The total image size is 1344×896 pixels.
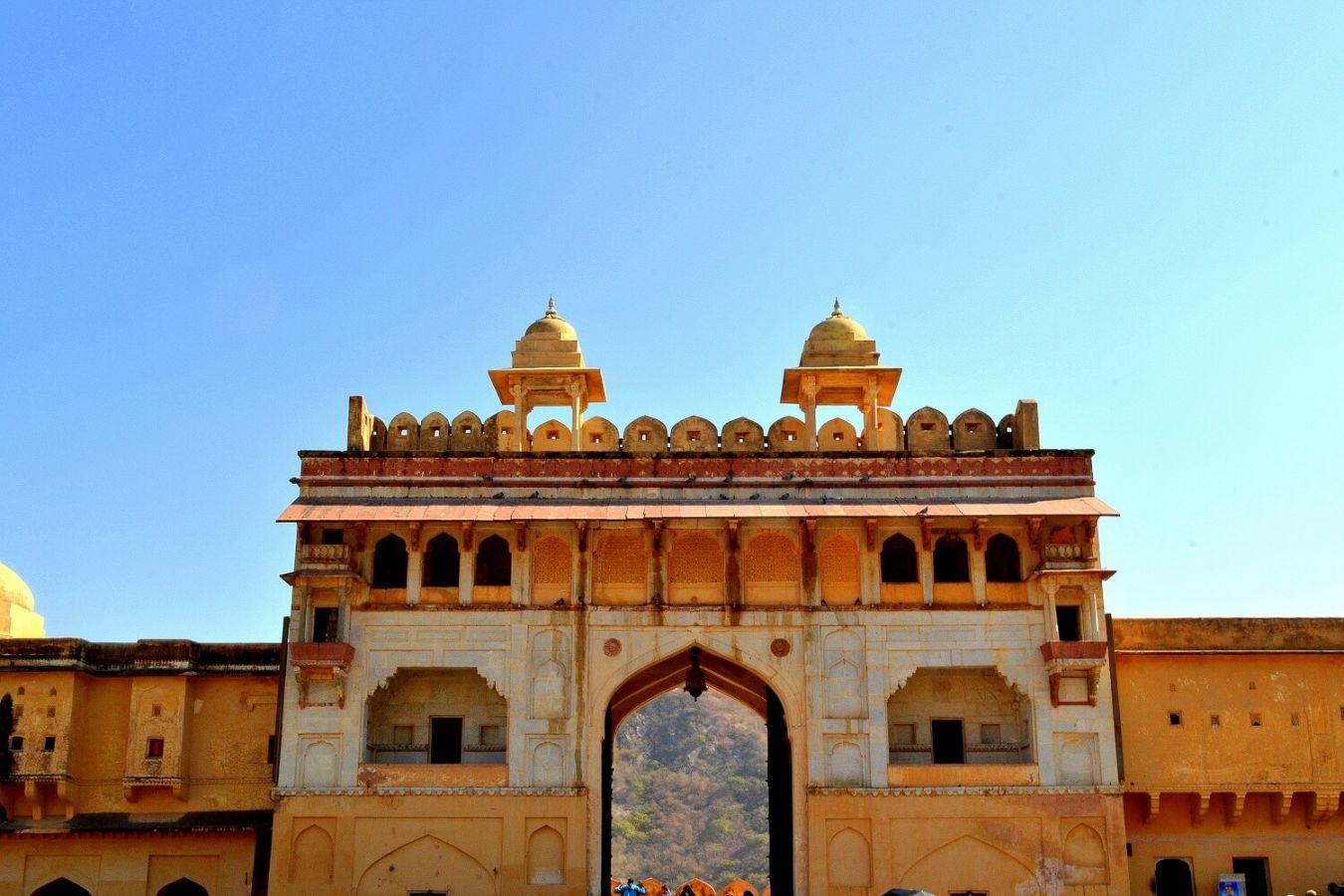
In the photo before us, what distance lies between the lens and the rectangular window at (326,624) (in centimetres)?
2161

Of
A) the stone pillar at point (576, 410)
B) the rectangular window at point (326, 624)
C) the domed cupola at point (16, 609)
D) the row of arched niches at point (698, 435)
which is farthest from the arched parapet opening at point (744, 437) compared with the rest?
the domed cupola at point (16, 609)

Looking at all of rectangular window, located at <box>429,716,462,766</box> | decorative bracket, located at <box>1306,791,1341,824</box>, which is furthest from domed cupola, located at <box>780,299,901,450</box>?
decorative bracket, located at <box>1306,791,1341,824</box>

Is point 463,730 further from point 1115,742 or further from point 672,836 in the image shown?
point 672,836

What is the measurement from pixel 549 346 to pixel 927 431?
6.01 meters

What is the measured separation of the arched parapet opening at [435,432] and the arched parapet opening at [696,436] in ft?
11.2

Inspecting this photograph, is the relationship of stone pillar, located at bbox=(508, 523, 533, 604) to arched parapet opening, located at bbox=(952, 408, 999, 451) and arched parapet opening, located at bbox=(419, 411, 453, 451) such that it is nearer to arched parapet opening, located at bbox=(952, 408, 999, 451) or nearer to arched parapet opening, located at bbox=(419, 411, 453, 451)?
arched parapet opening, located at bbox=(419, 411, 453, 451)

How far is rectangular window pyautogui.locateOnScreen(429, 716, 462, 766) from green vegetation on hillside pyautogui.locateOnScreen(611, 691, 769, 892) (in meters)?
35.2

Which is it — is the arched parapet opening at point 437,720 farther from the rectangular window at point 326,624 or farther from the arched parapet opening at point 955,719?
the arched parapet opening at point 955,719

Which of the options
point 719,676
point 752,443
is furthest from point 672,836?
point 752,443

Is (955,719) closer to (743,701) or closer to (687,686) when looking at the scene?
(687,686)

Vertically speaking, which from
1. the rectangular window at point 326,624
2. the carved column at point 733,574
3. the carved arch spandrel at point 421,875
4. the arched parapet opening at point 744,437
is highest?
the arched parapet opening at point 744,437

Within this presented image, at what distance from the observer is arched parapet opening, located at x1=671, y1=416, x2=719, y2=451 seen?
22609 millimetres

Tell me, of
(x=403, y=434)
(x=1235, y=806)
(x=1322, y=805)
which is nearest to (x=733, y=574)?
(x=403, y=434)

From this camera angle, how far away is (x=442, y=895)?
68.0 feet
